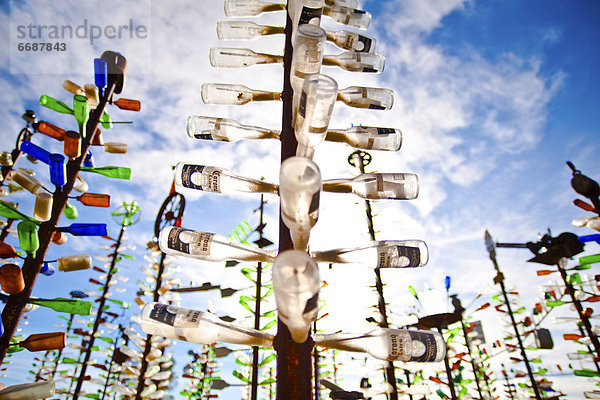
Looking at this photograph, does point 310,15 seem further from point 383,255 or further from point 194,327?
point 194,327

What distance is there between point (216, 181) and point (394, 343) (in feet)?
3.65

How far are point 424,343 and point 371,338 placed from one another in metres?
0.21

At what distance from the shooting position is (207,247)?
1.34 meters

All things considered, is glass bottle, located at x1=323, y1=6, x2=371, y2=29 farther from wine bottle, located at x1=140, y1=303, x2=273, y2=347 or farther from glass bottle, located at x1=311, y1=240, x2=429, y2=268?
wine bottle, located at x1=140, y1=303, x2=273, y2=347

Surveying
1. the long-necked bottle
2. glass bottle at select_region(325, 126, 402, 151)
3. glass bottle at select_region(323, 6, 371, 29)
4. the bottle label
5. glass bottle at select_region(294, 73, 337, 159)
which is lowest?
glass bottle at select_region(294, 73, 337, 159)

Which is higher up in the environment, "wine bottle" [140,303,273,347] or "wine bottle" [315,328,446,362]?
"wine bottle" [140,303,273,347]

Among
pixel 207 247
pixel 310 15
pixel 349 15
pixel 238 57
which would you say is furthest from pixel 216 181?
pixel 349 15

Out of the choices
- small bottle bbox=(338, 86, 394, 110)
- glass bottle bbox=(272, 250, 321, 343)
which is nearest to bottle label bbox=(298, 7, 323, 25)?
small bottle bbox=(338, 86, 394, 110)

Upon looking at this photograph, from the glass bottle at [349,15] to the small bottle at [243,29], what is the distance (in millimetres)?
433

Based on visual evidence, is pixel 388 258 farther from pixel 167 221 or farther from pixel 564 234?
pixel 564 234

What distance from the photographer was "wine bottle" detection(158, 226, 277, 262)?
134cm

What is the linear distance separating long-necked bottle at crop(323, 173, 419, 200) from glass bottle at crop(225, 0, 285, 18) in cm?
158

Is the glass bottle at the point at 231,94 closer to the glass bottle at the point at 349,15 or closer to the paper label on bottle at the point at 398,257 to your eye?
the glass bottle at the point at 349,15

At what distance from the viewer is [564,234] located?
698 centimetres
